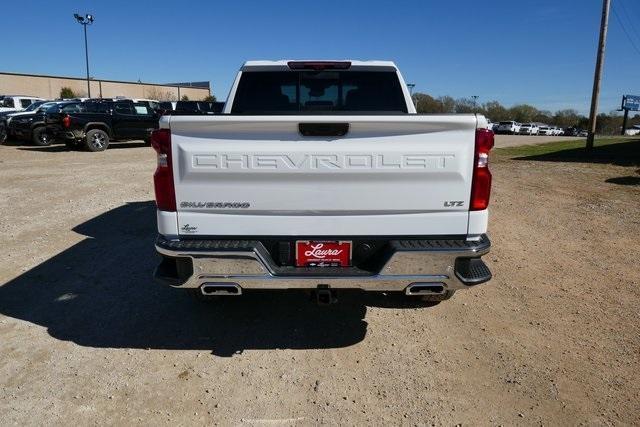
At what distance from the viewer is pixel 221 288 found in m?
3.04

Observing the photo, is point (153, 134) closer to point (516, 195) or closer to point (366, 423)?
point (366, 423)

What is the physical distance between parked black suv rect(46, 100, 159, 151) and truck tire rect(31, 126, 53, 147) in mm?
412

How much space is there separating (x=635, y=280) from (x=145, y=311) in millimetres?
4920

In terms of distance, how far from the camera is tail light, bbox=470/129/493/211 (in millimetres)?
2893

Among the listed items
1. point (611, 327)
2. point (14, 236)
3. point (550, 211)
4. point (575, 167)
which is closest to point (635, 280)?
point (611, 327)

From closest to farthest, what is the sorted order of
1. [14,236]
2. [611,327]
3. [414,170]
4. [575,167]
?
[414,170] < [611,327] < [14,236] < [575,167]

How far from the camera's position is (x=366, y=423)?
2.67 m

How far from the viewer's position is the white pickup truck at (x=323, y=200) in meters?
2.89

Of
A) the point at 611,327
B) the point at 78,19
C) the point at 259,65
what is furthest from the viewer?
the point at 78,19

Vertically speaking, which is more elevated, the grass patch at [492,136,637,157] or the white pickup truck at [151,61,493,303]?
the white pickup truck at [151,61,493,303]

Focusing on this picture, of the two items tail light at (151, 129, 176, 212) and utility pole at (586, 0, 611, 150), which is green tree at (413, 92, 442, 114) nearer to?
tail light at (151, 129, 176, 212)

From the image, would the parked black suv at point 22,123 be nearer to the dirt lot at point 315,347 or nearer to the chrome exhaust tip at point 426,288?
the dirt lot at point 315,347

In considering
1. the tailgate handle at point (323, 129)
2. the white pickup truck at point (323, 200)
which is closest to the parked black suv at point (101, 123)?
the white pickup truck at point (323, 200)

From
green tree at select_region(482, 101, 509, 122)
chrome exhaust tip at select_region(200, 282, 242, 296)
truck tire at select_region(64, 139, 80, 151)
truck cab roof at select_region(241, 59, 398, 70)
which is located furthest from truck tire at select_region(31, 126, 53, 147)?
green tree at select_region(482, 101, 509, 122)
